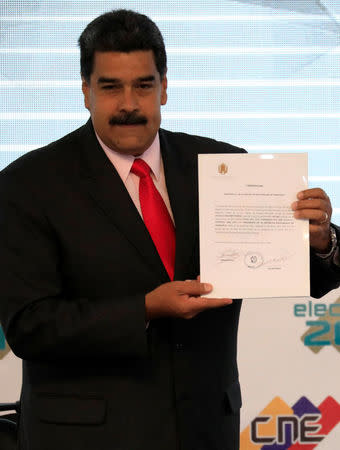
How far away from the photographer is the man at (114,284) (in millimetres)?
1786

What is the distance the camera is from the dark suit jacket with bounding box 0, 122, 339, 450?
1.78 metres

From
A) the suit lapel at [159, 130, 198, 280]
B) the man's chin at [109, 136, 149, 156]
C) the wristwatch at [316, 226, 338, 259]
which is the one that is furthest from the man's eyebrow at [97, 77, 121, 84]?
the wristwatch at [316, 226, 338, 259]

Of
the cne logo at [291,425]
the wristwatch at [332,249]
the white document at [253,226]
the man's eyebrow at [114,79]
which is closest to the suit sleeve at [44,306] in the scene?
the white document at [253,226]

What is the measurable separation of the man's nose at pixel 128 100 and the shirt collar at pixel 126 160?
5.8 inches

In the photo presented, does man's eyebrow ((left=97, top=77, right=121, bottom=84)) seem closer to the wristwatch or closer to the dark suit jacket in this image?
the dark suit jacket

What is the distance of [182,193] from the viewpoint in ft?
6.46

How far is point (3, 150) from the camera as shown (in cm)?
358

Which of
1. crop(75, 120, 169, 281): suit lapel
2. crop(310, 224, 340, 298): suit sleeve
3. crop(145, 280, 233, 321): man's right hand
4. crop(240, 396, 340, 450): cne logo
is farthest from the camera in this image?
crop(240, 396, 340, 450): cne logo

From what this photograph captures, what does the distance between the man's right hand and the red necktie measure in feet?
0.46

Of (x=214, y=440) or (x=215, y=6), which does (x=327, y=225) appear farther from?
(x=215, y=6)

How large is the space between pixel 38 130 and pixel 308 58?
4.34 feet

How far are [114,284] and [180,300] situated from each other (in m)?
0.20

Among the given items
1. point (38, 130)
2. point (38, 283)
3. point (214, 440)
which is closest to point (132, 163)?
point (38, 283)

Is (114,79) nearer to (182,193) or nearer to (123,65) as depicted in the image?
(123,65)
